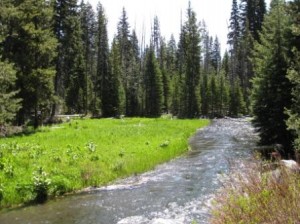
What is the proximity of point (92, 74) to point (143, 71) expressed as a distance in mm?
13067

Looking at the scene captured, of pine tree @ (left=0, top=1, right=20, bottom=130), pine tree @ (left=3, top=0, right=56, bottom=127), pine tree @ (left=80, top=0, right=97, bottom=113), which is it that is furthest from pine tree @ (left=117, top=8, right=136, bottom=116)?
pine tree @ (left=0, top=1, right=20, bottom=130)

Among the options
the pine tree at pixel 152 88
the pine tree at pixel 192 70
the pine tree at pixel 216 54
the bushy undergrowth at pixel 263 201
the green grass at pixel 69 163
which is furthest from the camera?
the pine tree at pixel 216 54

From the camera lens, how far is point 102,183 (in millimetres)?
17641

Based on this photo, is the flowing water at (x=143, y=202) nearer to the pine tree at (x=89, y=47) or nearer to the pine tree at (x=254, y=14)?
the pine tree at (x=89, y=47)

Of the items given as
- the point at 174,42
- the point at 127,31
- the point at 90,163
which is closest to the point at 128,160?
the point at 90,163

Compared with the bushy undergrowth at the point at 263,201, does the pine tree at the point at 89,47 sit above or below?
above

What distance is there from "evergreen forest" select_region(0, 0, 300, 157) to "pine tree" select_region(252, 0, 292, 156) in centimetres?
7

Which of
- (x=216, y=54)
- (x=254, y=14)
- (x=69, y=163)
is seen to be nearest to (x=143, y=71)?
(x=254, y=14)

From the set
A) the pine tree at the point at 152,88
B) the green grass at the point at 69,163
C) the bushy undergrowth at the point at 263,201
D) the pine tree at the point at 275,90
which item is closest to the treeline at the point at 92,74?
the pine tree at the point at 152,88

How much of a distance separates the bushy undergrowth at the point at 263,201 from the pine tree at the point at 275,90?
20.7 m

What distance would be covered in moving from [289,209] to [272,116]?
23.3 meters

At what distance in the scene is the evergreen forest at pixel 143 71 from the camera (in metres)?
26.9

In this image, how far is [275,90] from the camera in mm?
27219

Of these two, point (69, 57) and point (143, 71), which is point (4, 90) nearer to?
point (69, 57)
